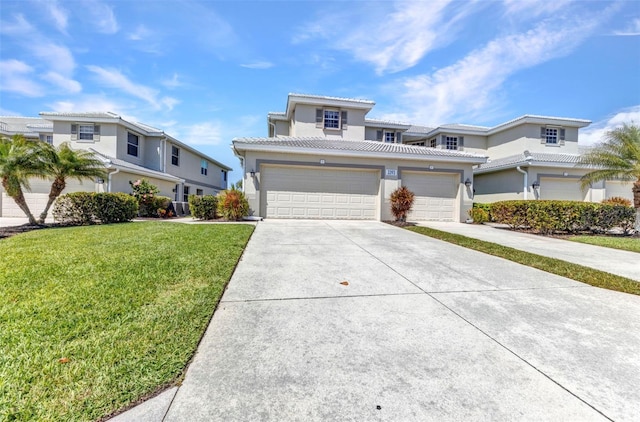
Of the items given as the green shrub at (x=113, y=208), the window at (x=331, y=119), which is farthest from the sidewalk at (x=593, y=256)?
the green shrub at (x=113, y=208)

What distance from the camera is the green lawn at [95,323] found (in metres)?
1.61

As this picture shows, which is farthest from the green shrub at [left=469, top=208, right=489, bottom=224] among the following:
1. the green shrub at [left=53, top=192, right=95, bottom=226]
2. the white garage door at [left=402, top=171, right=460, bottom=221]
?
the green shrub at [left=53, top=192, right=95, bottom=226]

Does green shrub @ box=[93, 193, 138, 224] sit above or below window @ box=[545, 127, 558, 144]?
below

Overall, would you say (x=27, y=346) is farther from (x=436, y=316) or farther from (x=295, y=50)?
(x=295, y=50)

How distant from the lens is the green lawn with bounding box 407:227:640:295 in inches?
Result: 157

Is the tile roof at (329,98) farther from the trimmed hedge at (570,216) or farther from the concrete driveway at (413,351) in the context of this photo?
the concrete driveway at (413,351)

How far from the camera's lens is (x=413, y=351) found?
2.22m

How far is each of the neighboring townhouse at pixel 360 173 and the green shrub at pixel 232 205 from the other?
486 mm

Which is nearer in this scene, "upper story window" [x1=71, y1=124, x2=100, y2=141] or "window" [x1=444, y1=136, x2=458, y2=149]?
"upper story window" [x1=71, y1=124, x2=100, y2=141]

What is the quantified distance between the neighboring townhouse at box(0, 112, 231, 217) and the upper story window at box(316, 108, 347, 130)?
987 cm

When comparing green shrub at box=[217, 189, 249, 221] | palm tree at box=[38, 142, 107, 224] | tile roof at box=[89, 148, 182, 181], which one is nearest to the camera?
palm tree at box=[38, 142, 107, 224]

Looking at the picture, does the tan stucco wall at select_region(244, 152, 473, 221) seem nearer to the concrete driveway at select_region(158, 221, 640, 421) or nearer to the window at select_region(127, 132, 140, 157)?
the concrete driveway at select_region(158, 221, 640, 421)

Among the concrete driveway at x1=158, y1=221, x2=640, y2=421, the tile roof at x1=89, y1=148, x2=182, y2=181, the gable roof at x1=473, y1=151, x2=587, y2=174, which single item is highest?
the gable roof at x1=473, y1=151, x2=587, y2=174

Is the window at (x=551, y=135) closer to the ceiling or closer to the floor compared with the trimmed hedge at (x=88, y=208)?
closer to the ceiling
